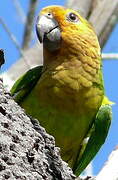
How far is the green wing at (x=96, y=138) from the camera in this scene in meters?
3.74

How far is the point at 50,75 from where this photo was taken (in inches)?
143

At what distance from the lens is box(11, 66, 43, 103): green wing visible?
12.1ft

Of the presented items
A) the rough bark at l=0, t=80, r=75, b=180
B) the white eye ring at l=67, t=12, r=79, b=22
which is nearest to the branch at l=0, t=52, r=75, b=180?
the rough bark at l=0, t=80, r=75, b=180

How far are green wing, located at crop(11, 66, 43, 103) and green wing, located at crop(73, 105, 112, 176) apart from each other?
21.6 inches

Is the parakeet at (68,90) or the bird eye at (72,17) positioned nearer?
the parakeet at (68,90)

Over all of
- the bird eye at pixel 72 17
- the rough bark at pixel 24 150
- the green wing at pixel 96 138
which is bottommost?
the green wing at pixel 96 138

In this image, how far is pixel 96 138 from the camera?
383cm

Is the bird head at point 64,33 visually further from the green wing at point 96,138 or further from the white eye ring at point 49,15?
the green wing at point 96,138

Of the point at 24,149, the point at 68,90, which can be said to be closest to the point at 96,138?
the point at 68,90

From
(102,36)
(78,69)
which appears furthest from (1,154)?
(102,36)

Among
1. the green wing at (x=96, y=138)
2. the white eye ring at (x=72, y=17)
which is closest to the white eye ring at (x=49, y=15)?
the white eye ring at (x=72, y=17)

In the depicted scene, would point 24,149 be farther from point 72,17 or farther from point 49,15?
point 72,17

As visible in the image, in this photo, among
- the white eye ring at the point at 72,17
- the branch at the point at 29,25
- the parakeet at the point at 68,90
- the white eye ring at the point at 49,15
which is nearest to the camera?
the parakeet at the point at 68,90

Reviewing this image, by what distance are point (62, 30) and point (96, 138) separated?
894 mm
